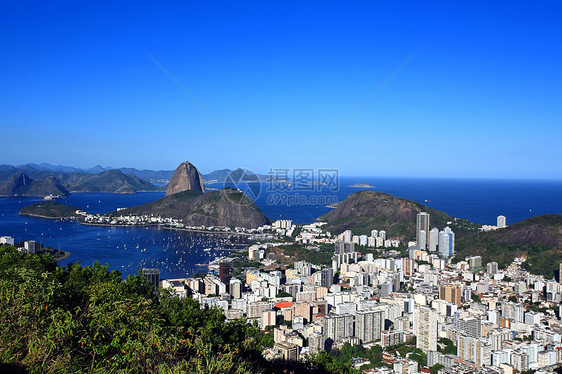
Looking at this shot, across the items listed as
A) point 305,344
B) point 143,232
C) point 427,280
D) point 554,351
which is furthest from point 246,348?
point 143,232

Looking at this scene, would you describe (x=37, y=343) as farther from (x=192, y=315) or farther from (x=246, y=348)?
(x=192, y=315)

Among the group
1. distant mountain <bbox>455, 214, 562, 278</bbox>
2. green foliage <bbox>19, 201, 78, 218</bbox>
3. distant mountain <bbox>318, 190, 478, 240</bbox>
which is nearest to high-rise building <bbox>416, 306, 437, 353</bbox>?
distant mountain <bbox>455, 214, 562, 278</bbox>

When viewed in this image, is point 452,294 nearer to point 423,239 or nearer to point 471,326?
point 471,326

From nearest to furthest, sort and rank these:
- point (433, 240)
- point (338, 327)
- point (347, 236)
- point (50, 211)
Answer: point (338, 327) < point (433, 240) < point (347, 236) < point (50, 211)

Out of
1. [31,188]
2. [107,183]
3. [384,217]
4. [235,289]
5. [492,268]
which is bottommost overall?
[235,289]

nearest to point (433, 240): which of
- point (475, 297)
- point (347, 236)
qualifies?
point (347, 236)

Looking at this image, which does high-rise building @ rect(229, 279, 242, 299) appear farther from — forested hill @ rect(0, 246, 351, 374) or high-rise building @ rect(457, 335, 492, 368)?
forested hill @ rect(0, 246, 351, 374)

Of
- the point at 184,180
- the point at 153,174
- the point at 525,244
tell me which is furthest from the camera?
the point at 153,174
